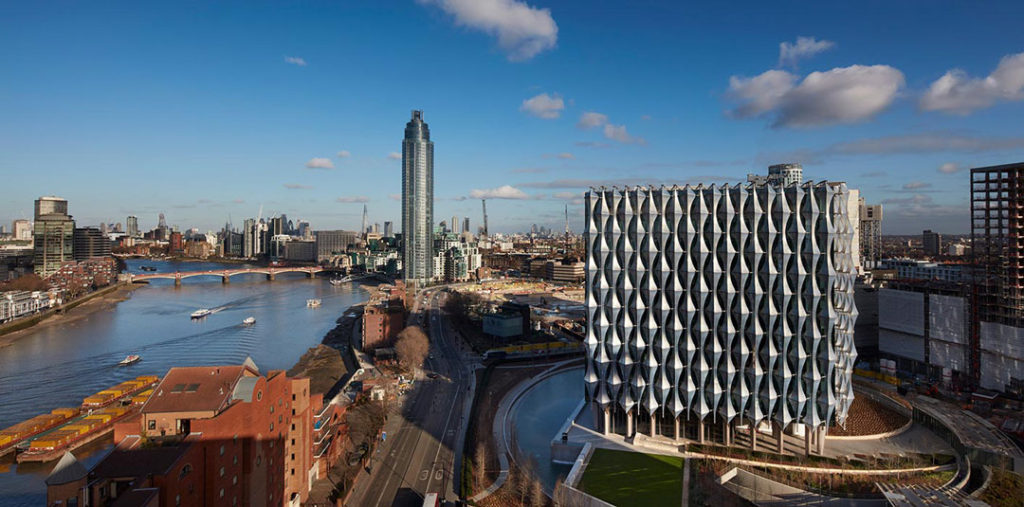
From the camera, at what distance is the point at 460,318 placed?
163 feet

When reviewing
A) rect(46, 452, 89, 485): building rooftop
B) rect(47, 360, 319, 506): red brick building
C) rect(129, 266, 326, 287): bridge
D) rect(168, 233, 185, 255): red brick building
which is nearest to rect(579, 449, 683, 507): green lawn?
rect(47, 360, 319, 506): red brick building

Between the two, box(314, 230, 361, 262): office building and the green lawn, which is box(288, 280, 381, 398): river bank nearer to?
the green lawn

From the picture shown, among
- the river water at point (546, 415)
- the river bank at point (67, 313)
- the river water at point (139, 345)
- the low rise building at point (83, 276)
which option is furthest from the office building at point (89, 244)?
the river water at point (546, 415)

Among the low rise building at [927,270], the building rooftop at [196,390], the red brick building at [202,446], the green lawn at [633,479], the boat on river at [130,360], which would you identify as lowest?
the boat on river at [130,360]

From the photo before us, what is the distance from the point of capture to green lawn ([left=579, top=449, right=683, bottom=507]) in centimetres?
1543

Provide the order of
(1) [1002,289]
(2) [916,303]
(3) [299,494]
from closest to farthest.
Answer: (3) [299,494]
(1) [1002,289]
(2) [916,303]

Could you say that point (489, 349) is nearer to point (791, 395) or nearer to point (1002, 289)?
point (791, 395)

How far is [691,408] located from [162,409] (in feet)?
54.1

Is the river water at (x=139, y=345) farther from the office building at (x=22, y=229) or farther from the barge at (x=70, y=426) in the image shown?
the office building at (x=22, y=229)

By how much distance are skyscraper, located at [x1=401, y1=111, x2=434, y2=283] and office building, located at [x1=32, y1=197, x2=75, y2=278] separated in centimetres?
5370

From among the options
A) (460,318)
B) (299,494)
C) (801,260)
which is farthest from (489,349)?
(801,260)

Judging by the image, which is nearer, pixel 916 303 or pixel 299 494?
pixel 299 494

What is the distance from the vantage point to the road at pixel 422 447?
717 inches

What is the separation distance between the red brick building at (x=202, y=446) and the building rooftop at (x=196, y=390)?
0.02 metres
